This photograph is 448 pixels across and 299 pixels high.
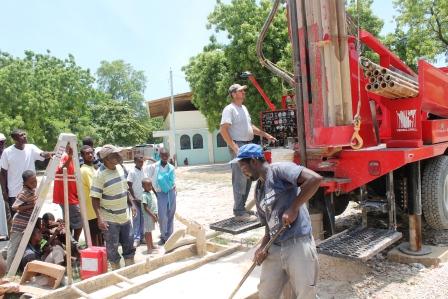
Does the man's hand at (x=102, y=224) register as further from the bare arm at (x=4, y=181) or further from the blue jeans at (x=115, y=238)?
the bare arm at (x=4, y=181)

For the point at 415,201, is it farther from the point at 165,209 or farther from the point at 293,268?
the point at 165,209

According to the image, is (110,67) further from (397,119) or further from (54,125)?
(397,119)

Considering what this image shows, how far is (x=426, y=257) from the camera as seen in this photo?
4352 mm

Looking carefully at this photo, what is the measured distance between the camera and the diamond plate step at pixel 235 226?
14.3 feet

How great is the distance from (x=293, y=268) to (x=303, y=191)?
21.1 inches

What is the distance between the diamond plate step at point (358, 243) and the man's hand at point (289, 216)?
1.20 meters

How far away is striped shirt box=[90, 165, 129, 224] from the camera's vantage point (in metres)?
4.28

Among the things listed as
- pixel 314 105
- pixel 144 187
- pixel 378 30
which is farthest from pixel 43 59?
pixel 314 105

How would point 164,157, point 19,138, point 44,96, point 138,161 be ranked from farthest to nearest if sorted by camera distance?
point 44,96 < point 138,161 < point 164,157 < point 19,138

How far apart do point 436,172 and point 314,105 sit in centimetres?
174

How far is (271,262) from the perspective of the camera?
115 inches

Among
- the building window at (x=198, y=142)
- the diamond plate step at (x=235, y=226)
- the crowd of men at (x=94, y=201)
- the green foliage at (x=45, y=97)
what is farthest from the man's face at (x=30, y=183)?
the building window at (x=198, y=142)

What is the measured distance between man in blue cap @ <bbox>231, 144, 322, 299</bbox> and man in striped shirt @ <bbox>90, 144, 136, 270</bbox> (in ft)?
6.42

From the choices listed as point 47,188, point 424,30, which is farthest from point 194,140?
point 47,188
